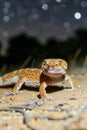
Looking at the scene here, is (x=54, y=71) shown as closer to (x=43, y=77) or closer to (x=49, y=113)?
(x=43, y=77)

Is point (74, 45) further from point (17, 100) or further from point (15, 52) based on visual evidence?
point (17, 100)

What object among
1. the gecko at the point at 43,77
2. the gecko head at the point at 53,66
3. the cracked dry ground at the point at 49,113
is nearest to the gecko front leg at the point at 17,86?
the gecko at the point at 43,77

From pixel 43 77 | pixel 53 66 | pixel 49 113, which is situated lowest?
pixel 49 113

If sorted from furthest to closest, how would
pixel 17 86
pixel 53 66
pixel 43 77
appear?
pixel 17 86 → pixel 43 77 → pixel 53 66

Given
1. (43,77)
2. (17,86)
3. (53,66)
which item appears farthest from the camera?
(17,86)

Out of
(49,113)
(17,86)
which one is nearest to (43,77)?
(17,86)

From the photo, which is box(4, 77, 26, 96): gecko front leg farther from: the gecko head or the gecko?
the gecko head

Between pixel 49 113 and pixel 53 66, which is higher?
pixel 53 66
